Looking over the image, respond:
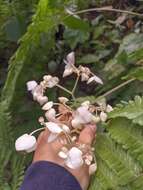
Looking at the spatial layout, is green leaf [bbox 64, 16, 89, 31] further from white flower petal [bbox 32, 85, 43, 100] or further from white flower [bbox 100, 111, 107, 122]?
white flower [bbox 100, 111, 107, 122]

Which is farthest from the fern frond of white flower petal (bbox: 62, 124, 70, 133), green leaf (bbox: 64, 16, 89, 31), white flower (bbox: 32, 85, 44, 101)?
green leaf (bbox: 64, 16, 89, 31)

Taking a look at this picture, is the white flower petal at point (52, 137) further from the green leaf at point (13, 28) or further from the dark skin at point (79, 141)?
the green leaf at point (13, 28)

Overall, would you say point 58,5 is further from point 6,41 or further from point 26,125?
point 6,41

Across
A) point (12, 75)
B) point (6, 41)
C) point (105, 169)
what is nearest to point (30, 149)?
point (105, 169)

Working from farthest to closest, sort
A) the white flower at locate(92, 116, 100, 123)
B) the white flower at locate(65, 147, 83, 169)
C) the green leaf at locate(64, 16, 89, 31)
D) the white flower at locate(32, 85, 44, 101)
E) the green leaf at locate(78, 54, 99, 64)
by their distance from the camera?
the green leaf at locate(78, 54, 99, 64)
the green leaf at locate(64, 16, 89, 31)
the white flower at locate(32, 85, 44, 101)
the white flower at locate(92, 116, 100, 123)
the white flower at locate(65, 147, 83, 169)

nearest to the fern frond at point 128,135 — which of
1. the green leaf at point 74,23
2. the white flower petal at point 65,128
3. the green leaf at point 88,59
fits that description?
the white flower petal at point 65,128
